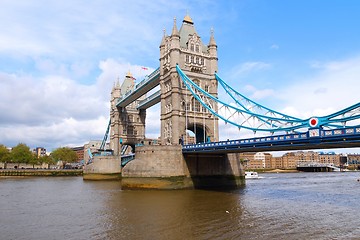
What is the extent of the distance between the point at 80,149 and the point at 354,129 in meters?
168

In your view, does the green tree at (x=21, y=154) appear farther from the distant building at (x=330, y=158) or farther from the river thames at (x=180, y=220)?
the distant building at (x=330, y=158)

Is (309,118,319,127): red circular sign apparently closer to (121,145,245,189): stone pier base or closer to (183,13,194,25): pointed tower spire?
(121,145,245,189): stone pier base

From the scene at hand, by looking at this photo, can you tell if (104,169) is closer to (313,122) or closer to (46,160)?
(313,122)

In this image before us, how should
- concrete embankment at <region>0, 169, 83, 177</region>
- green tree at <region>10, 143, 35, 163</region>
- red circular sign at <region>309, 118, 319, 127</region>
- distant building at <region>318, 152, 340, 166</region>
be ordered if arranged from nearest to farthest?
red circular sign at <region>309, 118, 319, 127</region> → concrete embankment at <region>0, 169, 83, 177</region> → green tree at <region>10, 143, 35, 163</region> → distant building at <region>318, 152, 340, 166</region>

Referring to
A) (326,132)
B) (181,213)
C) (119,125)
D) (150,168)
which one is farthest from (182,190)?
(119,125)

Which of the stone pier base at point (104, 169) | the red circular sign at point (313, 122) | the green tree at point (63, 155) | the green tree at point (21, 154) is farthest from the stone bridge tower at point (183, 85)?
the green tree at point (63, 155)

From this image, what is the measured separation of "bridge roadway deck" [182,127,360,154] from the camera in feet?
68.7

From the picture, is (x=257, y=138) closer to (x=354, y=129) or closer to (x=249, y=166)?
(x=354, y=129)

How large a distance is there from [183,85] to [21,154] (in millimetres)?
64072

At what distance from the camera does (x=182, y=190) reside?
34.5 meters

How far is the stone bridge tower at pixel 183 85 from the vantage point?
4256cm

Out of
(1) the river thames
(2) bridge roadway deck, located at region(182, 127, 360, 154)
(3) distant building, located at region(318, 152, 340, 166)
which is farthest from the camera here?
(3) distant building, located at region(318, 152, 340, 166)

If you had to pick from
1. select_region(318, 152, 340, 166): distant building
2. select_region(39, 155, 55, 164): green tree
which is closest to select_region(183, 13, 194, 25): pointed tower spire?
select_region(39, 155, 55, 164): green tree

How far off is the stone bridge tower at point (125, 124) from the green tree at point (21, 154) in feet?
103
